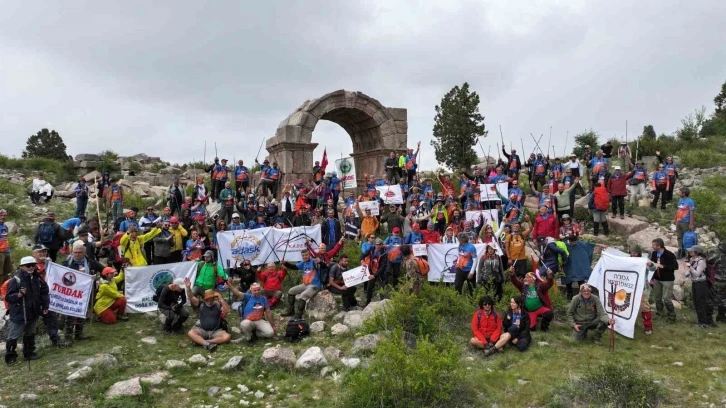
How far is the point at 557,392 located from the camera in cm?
647

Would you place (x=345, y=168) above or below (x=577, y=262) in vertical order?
above

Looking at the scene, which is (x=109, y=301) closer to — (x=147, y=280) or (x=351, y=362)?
(x=147, y=280)

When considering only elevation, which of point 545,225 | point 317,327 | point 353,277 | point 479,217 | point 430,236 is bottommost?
point 317,327

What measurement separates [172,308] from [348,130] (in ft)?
41.5

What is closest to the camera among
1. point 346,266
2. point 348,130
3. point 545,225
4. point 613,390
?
point 613,390

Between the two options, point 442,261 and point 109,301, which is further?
point 442,261

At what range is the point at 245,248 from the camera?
435 inches

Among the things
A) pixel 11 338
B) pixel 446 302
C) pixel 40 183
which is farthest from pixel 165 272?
pixel 40 183

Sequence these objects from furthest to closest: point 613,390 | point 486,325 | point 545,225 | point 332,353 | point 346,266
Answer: point 545,225 < point 346,266 < point 486,325 < point 332,353 < point 613,390

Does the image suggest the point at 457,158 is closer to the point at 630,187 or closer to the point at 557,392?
the point at 630,187

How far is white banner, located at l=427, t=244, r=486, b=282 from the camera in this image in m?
10.4

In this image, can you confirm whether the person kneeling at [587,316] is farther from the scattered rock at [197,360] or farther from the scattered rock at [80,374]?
the scattered rock at [80,374]

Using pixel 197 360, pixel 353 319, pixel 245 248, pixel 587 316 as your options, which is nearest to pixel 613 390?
pixel 587 316

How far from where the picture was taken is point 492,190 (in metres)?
14.3
